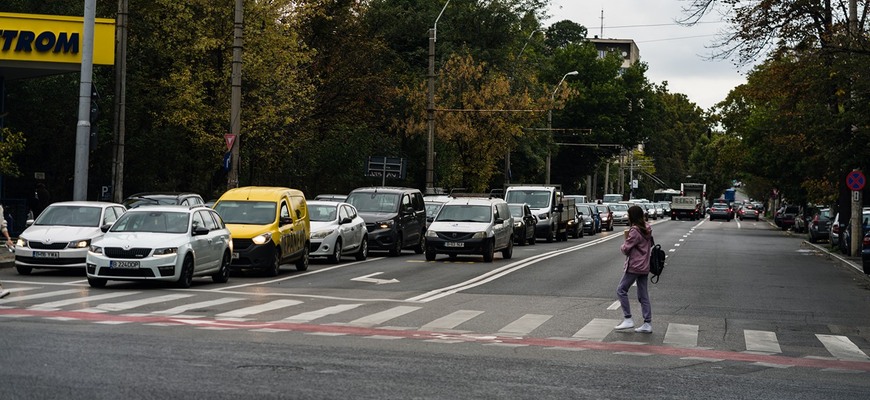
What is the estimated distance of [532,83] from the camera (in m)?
64.2

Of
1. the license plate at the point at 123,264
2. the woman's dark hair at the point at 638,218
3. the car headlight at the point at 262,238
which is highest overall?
the woman's dark hair at the point at 638,218

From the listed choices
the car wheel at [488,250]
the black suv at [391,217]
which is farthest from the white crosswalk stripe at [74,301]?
the black suv at [391,217]

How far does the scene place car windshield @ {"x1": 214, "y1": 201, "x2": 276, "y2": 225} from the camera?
978 inches

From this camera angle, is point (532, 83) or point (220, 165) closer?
point (220, 165)

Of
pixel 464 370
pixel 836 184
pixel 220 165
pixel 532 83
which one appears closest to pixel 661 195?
pixel 532 83

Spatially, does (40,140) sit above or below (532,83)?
below

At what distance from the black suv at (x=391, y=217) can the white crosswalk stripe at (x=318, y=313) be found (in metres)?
15.2

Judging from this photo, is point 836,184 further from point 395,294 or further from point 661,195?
point 661,195

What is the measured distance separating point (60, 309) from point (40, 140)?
24931mm

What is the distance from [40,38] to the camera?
31156mm

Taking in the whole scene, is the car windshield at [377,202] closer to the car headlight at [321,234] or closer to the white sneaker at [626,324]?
the car headlight at [321,234]

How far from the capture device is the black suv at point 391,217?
33.5 metres

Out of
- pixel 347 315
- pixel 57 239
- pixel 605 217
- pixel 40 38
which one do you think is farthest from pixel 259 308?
pixel 605 217

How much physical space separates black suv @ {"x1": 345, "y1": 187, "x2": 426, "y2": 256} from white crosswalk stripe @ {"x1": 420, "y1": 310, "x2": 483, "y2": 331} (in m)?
15.8
